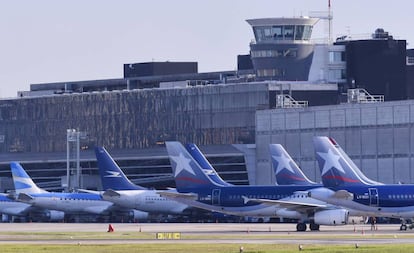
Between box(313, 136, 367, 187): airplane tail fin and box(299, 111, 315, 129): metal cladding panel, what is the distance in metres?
48.7

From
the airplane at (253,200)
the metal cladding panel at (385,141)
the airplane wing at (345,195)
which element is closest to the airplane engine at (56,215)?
the airplane at (253,200)

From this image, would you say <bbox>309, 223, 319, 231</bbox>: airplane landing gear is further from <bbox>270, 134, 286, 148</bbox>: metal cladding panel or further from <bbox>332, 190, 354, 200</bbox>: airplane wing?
<bbox>270, 134, 286, 148</bbox>: metal cladding panel

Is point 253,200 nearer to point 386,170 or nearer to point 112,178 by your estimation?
point 112,178

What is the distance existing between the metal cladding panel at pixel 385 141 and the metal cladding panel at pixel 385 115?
3.16ft

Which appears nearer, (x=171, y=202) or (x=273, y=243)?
(x=273, y=243)

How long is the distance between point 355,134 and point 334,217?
5205cm

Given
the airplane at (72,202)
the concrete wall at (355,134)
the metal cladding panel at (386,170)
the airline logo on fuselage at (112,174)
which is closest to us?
the airline logo on fuselage at (112,174)

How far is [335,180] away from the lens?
138 metres

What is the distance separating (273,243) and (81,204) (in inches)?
3044

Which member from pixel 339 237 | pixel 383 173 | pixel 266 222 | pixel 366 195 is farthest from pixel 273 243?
pixel 383 173

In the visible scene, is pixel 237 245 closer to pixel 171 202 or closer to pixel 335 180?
pixel 335 180

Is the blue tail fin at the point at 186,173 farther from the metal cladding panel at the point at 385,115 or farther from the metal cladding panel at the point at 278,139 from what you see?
the metal cladding panel at the point at 278,139

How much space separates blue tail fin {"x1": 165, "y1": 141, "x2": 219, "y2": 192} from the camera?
151 m

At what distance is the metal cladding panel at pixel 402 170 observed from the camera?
179225 mm
